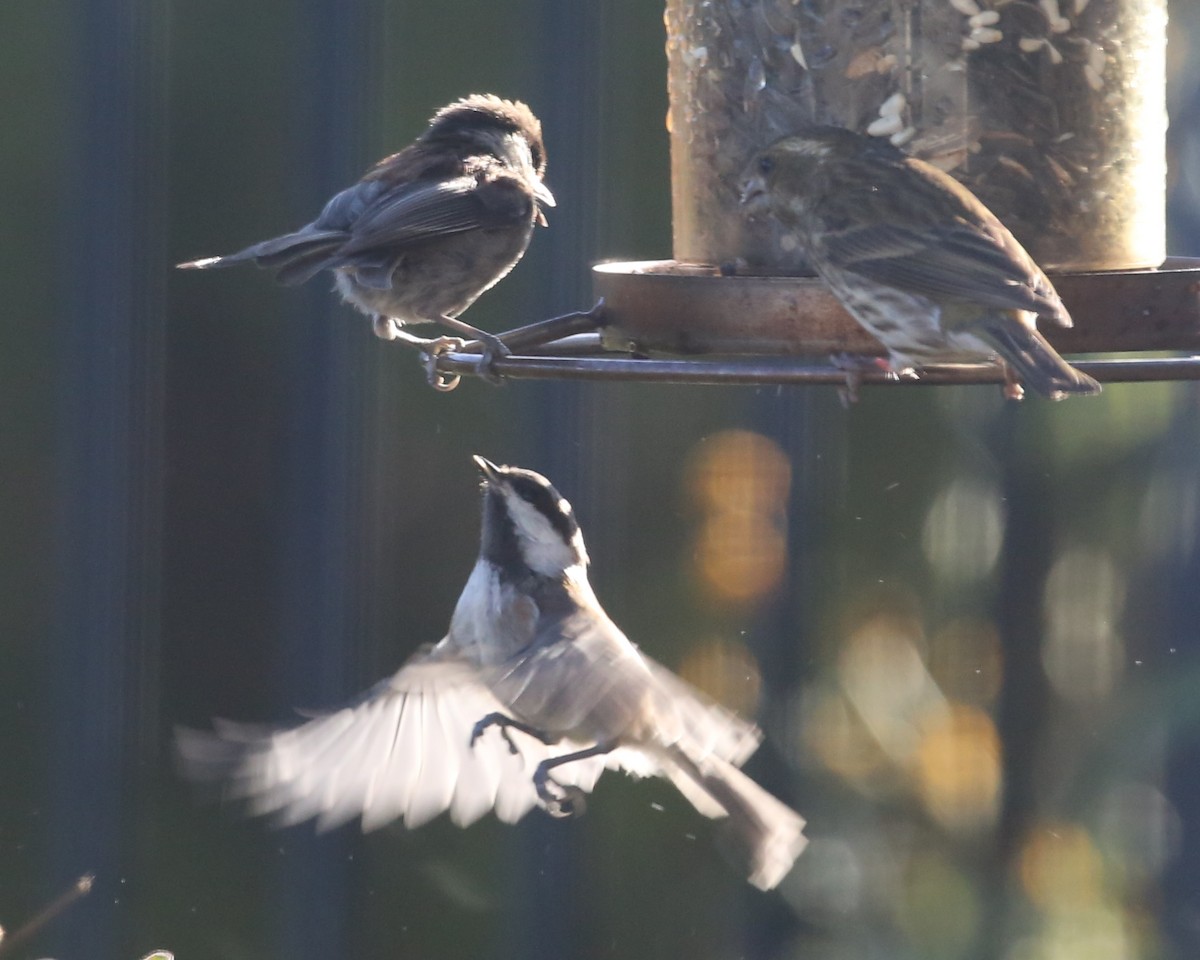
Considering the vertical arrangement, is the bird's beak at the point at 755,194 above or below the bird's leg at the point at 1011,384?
above

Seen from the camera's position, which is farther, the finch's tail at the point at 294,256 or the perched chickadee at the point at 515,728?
the finch's tail at the point at 294,256

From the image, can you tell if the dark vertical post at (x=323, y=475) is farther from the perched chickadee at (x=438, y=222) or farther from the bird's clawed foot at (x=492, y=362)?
the bird's clawed foot at (x=492, y=362)

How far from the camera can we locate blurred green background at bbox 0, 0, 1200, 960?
4262mm

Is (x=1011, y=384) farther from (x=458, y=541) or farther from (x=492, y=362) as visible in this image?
(x=458, y=541)

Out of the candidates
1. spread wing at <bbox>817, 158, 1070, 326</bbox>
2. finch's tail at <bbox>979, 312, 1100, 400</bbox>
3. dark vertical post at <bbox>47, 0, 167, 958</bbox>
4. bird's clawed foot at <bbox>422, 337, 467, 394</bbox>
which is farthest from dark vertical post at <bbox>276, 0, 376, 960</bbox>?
finch's tail at <bbox>979, 312, 1100, 400</bbox>

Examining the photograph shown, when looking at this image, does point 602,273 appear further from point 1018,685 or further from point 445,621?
point 1018,685

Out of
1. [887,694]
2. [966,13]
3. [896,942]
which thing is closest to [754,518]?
[887,694]

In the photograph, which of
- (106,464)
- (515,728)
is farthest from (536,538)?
(106,464)

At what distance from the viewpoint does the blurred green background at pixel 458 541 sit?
14.0 ft

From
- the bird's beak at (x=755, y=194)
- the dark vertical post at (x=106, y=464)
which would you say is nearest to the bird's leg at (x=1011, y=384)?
the bird's beak at (x=755, y=194)

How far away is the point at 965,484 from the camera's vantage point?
448 centimetres

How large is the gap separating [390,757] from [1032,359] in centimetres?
123

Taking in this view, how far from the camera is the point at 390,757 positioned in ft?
9.60

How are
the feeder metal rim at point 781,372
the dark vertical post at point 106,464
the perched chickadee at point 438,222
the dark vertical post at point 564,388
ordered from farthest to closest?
the dark vertical post at point 564,388 < the dark vertical post at point 106,464 < the perched chickadee at point 438,222 < the feeder metal rim at point 781,372
